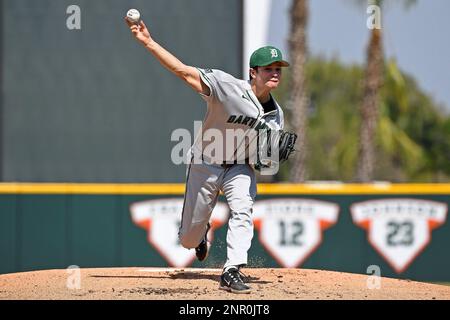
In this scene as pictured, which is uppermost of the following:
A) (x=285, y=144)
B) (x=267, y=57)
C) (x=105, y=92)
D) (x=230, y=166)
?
(x=105, y=92)

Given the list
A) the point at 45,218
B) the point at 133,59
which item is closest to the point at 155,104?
the point at 133,59

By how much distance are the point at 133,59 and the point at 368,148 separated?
407 cm

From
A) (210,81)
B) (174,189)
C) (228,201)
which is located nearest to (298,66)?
(174,189)

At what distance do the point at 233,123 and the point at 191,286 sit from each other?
3.67 ft

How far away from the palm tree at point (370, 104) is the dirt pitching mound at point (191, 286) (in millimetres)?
6458

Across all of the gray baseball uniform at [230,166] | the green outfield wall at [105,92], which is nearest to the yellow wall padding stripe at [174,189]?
the green outfield wall at [105,92]

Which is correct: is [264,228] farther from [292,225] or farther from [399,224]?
[399,224]

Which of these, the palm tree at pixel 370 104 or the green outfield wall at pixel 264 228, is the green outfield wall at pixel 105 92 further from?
the palm tree at pixel 370 104

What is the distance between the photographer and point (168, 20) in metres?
11.2

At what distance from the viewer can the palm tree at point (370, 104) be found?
43.4ft

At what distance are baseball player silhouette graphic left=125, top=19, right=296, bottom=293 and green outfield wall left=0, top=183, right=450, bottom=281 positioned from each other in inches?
149

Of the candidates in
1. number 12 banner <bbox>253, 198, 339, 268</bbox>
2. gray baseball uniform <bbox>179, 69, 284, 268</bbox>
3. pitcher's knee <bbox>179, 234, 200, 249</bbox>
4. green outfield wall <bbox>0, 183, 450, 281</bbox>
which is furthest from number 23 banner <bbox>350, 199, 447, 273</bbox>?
gray baseball uniform <bbox>179, 69, 284, 268</bbox>

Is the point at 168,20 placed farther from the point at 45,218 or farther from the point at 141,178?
the point at 45,218

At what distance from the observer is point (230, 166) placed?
19.7 feet
